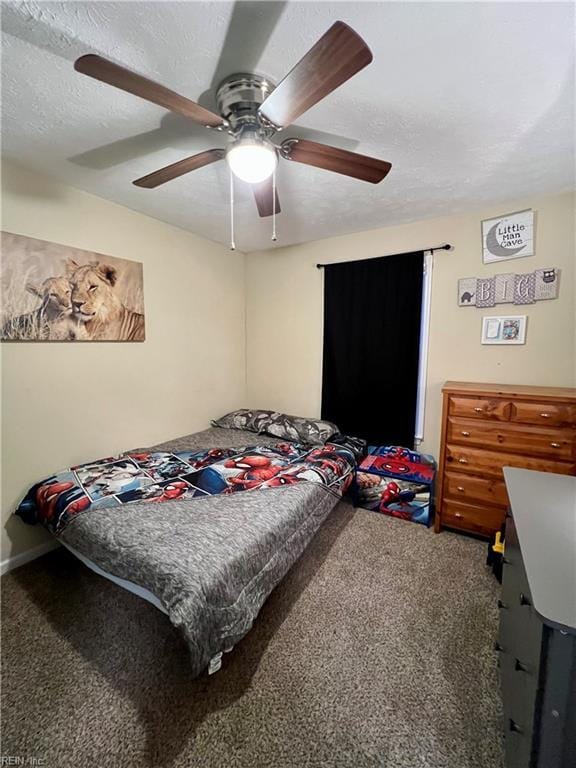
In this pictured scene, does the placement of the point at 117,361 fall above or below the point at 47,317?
below

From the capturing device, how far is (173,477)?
200 cm

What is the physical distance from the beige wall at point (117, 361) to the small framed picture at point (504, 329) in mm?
2508

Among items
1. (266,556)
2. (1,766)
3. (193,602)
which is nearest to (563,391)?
(266,556)

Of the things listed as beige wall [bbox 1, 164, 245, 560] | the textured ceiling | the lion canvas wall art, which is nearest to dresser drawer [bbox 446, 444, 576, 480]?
the textured ceiling

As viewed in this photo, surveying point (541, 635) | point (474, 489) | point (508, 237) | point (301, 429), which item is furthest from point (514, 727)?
point (508, 237)

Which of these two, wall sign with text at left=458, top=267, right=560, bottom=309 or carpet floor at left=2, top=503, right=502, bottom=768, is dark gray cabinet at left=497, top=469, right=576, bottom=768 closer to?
carpet floor at left=2, top=503, right=502, bottom=768

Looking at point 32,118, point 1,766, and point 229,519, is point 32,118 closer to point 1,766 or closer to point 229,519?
point 229,519

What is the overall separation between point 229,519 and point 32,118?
2222mm

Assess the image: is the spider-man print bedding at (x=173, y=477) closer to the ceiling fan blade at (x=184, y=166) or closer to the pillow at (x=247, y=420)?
the pillow at (x=247, y=420)

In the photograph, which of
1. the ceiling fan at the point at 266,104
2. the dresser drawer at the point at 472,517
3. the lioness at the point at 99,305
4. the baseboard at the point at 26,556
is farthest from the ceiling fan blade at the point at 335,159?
the baseboard at the point at 26,556

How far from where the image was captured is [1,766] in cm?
100

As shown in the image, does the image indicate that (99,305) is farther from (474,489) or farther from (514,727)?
(474,489)

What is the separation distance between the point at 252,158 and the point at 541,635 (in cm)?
184

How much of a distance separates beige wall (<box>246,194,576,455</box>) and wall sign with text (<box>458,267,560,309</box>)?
0.05 meters
